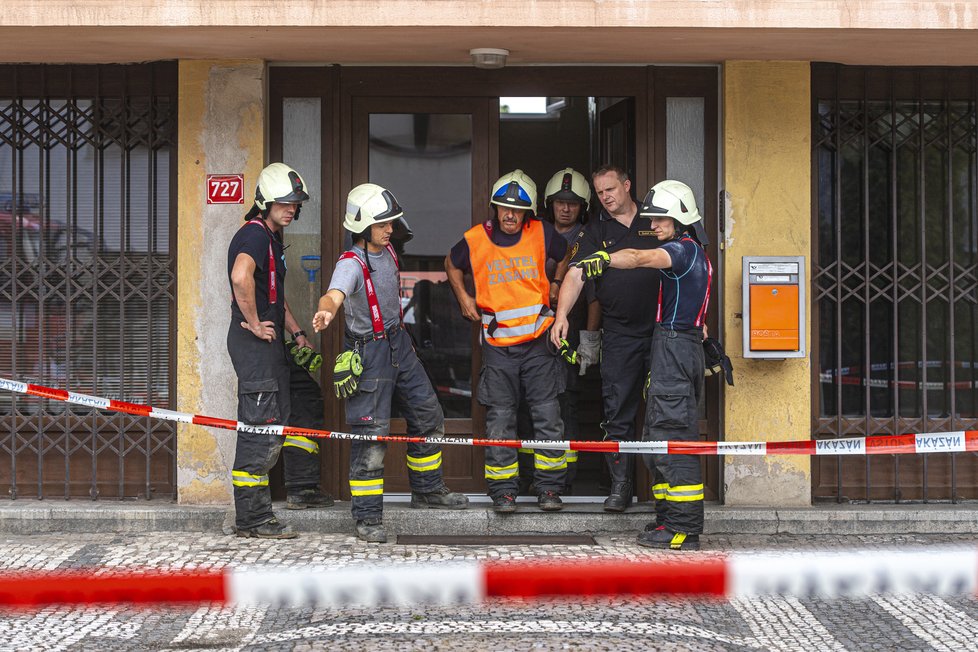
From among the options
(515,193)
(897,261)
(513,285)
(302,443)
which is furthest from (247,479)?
(897,261)

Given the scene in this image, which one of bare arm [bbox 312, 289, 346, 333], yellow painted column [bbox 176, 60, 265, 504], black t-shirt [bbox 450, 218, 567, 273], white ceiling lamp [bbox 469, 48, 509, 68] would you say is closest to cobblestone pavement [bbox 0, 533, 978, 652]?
bare arm [bbox 312, 289, 346, 333]

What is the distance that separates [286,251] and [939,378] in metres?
4.30

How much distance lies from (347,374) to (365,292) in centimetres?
49

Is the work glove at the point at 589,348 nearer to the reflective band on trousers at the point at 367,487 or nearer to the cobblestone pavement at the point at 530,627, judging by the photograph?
the reflective band on trousers at the point at 367,487

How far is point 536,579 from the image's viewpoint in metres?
4.54

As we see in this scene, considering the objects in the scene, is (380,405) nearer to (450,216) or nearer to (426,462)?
(426,462)

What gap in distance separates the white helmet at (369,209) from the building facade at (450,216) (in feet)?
2.49

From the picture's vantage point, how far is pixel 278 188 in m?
7.18

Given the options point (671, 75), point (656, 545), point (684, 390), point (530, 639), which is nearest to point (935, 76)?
point (671, 75)

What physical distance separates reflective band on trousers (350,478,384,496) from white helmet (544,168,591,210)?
7.08 feet

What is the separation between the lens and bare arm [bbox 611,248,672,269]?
6641 millimetres

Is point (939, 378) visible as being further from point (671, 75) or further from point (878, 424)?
point (671, 75)

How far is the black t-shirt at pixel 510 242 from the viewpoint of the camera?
25.0ft

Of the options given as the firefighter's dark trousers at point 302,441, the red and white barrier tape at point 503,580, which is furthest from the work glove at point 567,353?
the red and white barrier tape at point 503,580
